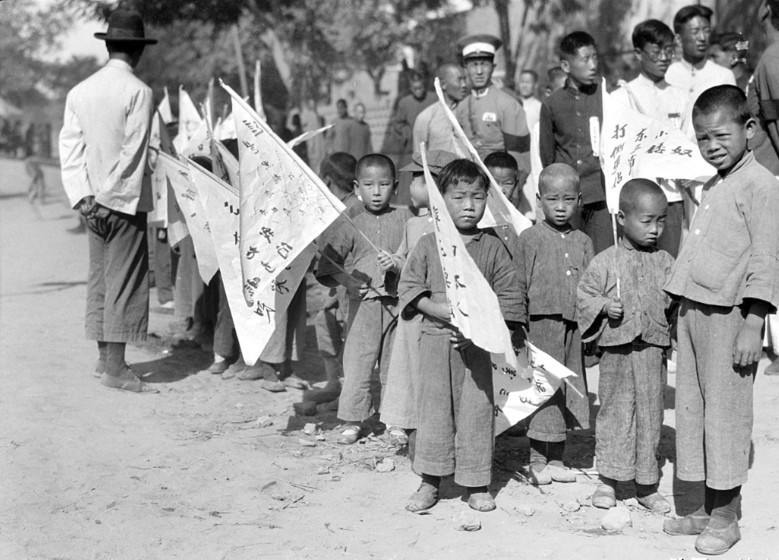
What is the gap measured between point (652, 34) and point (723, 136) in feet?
9.11

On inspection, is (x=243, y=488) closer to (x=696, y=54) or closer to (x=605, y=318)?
(x=605, y=318)

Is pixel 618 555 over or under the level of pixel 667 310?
under

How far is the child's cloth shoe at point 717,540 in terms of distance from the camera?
4305mm

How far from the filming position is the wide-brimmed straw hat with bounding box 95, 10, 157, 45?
6988 mm

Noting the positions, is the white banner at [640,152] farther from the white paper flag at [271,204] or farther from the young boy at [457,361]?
the white paper flag at [271,204]

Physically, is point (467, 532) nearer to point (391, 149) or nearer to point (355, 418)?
point (355, 418)

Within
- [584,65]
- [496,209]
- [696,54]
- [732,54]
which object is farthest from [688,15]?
[496,209]

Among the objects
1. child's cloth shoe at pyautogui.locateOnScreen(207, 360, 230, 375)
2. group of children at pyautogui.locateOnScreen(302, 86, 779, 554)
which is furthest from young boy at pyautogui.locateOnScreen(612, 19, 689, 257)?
child's cloth shoe at pyautogui.locateOnScreen(207, 360, 230, 375)

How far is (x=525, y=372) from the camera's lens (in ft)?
Answer: 16.5

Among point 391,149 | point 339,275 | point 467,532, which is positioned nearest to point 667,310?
point 467,532

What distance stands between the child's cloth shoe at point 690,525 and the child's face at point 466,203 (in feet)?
5.23

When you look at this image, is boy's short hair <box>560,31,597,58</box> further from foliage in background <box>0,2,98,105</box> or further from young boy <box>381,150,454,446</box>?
foliage in background <box>0,2,98,105</box>

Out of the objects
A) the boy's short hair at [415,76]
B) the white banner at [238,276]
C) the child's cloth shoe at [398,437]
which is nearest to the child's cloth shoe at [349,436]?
the child's cloth shoe at [398,437]

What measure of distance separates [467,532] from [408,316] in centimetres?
105
